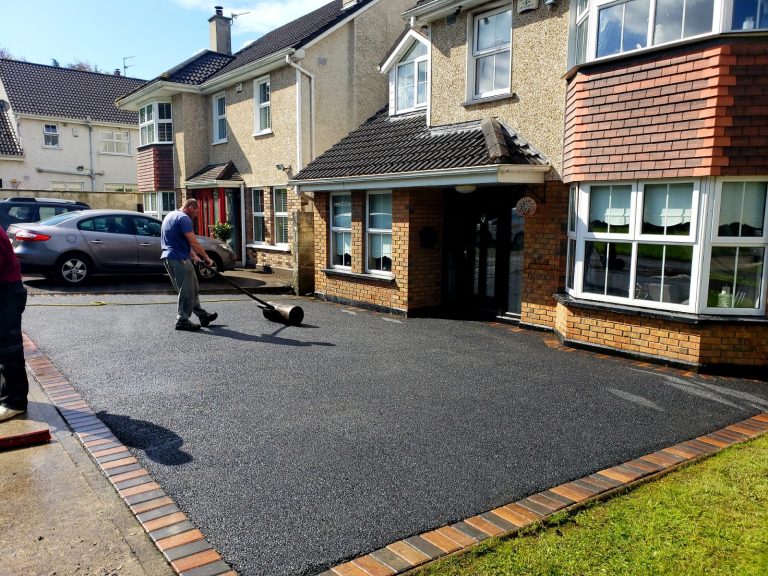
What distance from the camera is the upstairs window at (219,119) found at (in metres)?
18.0

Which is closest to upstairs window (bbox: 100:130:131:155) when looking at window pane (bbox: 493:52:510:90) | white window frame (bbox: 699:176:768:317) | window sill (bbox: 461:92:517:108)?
window sill (bbox: 461:92:517:108)

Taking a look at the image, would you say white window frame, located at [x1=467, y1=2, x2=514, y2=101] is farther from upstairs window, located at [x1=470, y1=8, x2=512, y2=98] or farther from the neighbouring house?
the neighbouring house

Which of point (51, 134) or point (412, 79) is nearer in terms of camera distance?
point (412, 79)

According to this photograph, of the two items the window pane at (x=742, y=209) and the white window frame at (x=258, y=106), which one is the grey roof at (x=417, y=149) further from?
the white window frame at (x=258, y=106)

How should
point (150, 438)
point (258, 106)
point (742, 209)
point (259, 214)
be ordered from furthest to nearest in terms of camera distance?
point (259, 214) < point (258, 106) < point (742, 209) < point (150, 438)

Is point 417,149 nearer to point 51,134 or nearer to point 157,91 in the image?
point 157,91

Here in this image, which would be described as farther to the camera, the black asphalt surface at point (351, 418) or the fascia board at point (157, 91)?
the fascia board at point (157, 91)

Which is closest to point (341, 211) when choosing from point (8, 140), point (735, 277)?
point (735, 277)

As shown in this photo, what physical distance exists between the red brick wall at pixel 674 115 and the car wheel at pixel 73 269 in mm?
9742

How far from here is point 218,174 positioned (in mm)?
17219

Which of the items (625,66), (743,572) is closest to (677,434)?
(743,572)

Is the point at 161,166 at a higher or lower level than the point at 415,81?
lower

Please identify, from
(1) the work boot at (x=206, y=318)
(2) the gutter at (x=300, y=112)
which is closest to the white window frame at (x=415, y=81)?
(2) the gutter at (x=300, y=112)

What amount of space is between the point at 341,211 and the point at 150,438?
26.7ft
